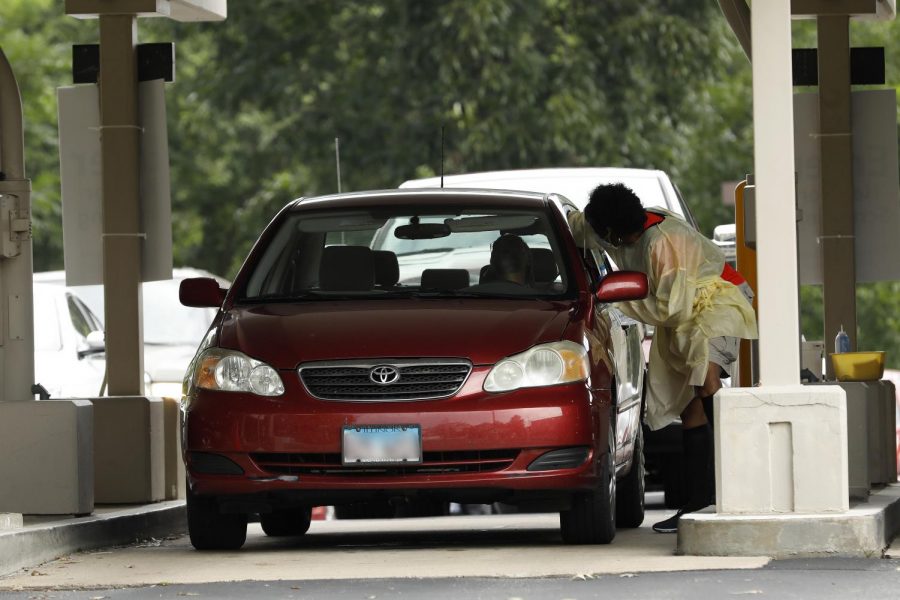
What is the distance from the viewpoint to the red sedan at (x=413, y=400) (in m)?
8.93

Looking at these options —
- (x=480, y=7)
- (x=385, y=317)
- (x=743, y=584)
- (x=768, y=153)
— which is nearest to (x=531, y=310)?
(x=385, y=317)

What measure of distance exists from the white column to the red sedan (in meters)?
0.84

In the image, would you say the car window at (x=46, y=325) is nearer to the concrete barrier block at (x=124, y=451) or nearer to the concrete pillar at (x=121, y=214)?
the concrete pillar at (x=121, y=214)

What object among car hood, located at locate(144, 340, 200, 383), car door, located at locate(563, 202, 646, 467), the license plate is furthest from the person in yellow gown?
car hood, located at locate(144, 340, 200, 383)

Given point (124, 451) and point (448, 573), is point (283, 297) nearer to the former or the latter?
point (448, 573)

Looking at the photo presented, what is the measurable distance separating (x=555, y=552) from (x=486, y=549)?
1.39 ft

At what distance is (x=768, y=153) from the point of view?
884 centimetres

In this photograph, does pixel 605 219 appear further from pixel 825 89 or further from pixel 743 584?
pixel 825 89

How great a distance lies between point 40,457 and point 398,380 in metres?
2.40

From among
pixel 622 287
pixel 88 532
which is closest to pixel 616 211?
pixel 622 287

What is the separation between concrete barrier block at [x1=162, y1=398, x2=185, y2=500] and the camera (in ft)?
40.3

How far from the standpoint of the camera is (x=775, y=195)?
29.1 ft

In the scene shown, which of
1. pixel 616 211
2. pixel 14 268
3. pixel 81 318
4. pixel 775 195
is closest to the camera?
pixel 775 195

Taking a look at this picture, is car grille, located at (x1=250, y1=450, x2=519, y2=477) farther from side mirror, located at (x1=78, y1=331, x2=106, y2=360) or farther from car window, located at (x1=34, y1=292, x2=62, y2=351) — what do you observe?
car window, located at (x1=34, y1=292, x2=62, y2=351)
